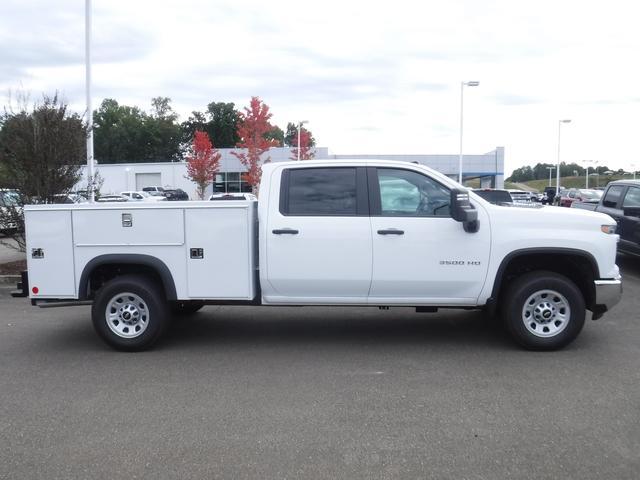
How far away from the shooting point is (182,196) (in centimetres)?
5016

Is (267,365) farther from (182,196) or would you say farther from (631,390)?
(182,196)

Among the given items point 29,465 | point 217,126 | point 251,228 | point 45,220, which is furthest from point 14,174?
point 217,126

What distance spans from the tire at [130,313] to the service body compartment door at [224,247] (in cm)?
51

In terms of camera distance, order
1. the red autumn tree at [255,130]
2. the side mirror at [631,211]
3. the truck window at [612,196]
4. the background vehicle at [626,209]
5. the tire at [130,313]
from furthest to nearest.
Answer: the red autumn tree at [255,130] → the truck window at [612,196] → the background vehicle at [626,209] → the side mirror at [631,211] → the tire at [130,313]

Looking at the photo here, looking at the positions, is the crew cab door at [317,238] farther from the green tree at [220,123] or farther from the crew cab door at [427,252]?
the green tree at [220,123]

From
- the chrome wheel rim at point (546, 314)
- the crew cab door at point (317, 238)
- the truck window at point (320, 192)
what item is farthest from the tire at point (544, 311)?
the truck window at point (320, 192)

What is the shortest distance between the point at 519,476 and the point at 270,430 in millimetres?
1722

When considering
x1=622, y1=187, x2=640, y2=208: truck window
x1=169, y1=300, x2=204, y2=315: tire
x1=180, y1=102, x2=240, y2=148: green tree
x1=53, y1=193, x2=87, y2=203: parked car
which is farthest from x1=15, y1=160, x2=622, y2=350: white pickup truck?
x1=180, y1=102, x2=240, y2=148: green tree

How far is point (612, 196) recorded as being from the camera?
12656mm

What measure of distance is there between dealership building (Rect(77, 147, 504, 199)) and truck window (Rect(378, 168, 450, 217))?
160ft

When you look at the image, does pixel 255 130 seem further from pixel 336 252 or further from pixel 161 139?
pixel 161 139

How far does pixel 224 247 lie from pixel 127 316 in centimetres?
132

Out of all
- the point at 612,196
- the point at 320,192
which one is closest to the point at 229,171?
the point at 612,196

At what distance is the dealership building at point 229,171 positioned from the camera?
55.3 metres
